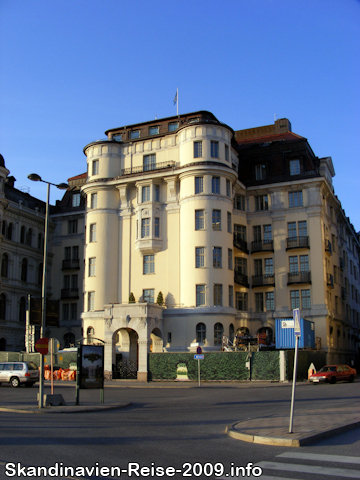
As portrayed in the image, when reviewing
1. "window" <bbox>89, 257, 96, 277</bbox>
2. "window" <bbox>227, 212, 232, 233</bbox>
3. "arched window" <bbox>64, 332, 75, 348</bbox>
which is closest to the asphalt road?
"window" <bbox>227, 212, 232, 233</bbox>

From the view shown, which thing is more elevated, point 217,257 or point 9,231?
point 9,231

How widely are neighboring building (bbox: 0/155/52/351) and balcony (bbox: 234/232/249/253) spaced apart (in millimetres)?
23795

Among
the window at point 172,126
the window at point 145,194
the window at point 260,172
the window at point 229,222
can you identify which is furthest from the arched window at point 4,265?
the window at point 260,172

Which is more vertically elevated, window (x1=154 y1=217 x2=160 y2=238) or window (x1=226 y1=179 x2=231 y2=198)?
window (x1=226 y1=179 x2=231 y2=198)

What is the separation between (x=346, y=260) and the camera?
61188 mm

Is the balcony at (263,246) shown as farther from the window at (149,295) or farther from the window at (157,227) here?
the window at (149,295)

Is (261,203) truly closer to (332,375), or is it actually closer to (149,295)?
(149,295)

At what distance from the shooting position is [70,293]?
188 feet

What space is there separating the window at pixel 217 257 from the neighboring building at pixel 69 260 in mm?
19188

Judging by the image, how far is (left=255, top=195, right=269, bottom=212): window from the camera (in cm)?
5097

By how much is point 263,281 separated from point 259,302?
2185 millimetres

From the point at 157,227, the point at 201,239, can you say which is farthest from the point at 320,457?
the point at 157,227

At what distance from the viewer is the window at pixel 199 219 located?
149 feet

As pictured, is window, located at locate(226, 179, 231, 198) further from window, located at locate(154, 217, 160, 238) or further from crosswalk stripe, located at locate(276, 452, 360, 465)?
crosswalk stripe, located at locate(276, 452, 360, 465)
